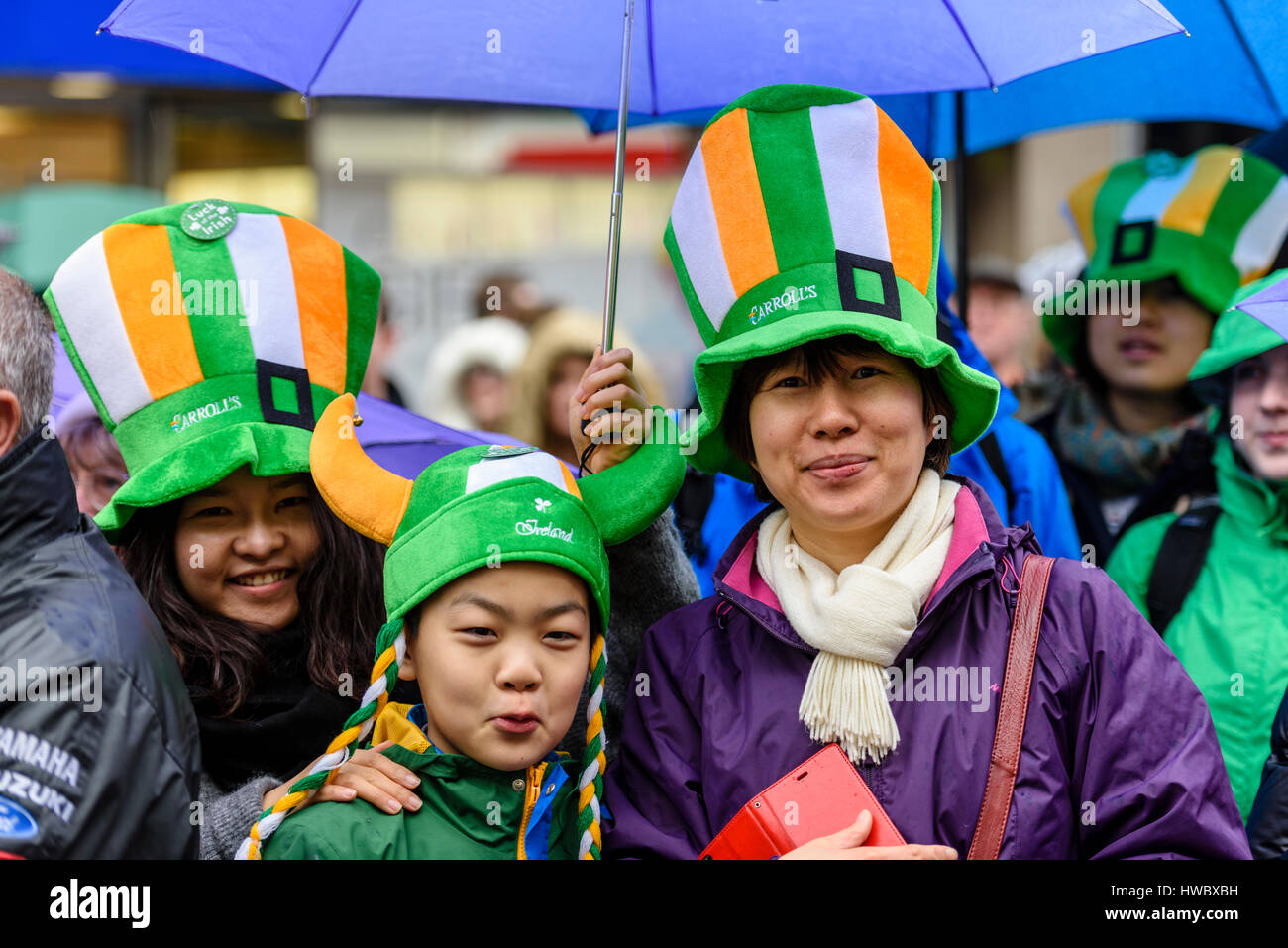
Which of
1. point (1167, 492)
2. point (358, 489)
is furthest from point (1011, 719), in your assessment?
point (1167, 492)

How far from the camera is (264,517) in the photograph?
9.78 feet

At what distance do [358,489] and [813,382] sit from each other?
2.67ft

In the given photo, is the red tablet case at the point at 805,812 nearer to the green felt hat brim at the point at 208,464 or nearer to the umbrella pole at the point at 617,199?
the umbrella pole at the point at 617,199

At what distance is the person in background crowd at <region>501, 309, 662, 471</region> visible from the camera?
18.9 feet

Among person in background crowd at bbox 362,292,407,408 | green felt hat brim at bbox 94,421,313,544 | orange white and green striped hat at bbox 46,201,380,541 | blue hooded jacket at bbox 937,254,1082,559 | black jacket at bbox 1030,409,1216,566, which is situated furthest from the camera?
person in background crowd at bbox 362,292,407,408

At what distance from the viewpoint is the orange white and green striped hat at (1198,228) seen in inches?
171

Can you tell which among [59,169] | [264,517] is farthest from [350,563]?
[59,169]

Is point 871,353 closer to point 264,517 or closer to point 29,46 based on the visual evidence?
point 264,517

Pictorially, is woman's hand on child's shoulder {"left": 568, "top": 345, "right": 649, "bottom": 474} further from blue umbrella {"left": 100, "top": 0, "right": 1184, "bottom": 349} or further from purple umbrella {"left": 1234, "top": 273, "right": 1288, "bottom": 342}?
purple umbrella {"left": 1234, "top": 273, "right": 1288, "bottom": 342}

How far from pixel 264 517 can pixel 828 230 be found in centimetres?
124

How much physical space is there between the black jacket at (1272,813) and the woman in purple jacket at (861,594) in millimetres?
403

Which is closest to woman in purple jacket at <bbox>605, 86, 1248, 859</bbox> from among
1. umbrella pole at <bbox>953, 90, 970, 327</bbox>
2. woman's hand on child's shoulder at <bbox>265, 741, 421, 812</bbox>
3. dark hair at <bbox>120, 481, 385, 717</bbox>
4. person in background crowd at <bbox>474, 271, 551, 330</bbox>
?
woman's hand on child's shoulder at <bbox>265, 741, 421, 812</bbox>

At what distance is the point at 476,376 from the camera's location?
7.98 m

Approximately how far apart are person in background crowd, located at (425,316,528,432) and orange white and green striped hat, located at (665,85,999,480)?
16.1 ft
